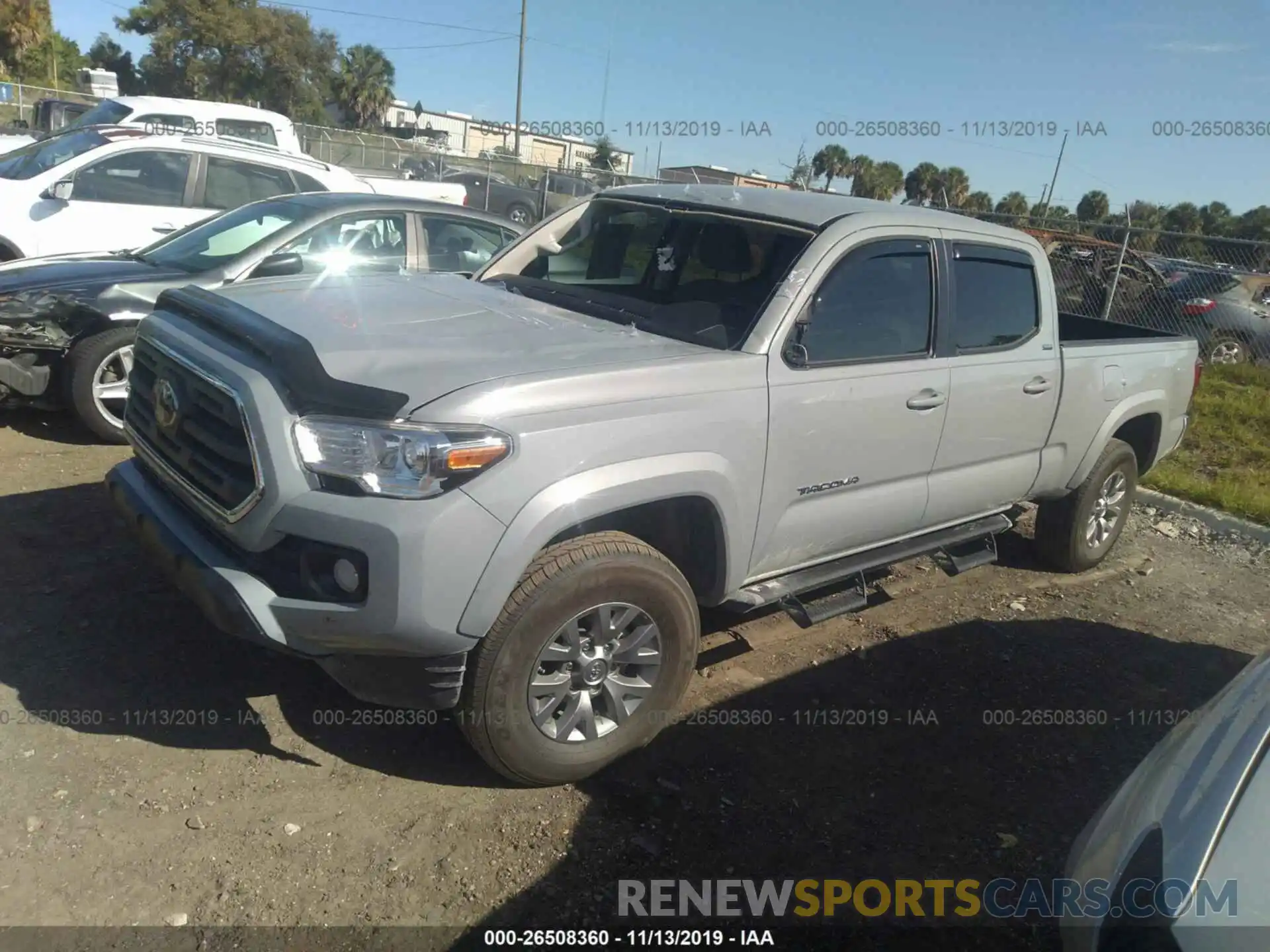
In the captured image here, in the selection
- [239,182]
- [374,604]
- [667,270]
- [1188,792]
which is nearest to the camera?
[1188,792]

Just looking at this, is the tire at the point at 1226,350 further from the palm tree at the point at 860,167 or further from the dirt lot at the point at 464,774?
the palm tree at the point at 860,167

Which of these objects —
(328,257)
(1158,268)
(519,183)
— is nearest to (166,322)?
(328,257)

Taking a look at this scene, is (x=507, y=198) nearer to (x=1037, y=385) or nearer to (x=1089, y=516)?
(x=1089, y=516)

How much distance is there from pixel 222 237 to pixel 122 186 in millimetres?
2233

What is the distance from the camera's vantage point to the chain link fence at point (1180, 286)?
1216 centimetres

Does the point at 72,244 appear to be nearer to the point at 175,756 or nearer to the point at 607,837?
the point at 175,756

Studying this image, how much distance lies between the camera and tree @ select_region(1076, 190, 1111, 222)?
22.5 meters

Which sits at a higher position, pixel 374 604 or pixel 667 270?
pixel 667 270

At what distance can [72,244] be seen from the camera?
7703 mm

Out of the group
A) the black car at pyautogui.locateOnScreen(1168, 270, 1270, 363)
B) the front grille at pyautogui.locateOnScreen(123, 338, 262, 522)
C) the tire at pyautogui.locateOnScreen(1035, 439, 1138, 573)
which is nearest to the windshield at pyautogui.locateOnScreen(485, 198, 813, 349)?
the front grille at pyautogui.locateOnScreen(123, 338, 262, 522)

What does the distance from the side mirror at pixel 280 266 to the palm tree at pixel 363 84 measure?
5501 cm

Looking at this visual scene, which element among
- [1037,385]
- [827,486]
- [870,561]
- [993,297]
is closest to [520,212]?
[993,297]

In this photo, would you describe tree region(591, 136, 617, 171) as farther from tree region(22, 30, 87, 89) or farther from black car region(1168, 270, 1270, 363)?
tree region(22, 30, 87, 89)

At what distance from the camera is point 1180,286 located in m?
12.5
